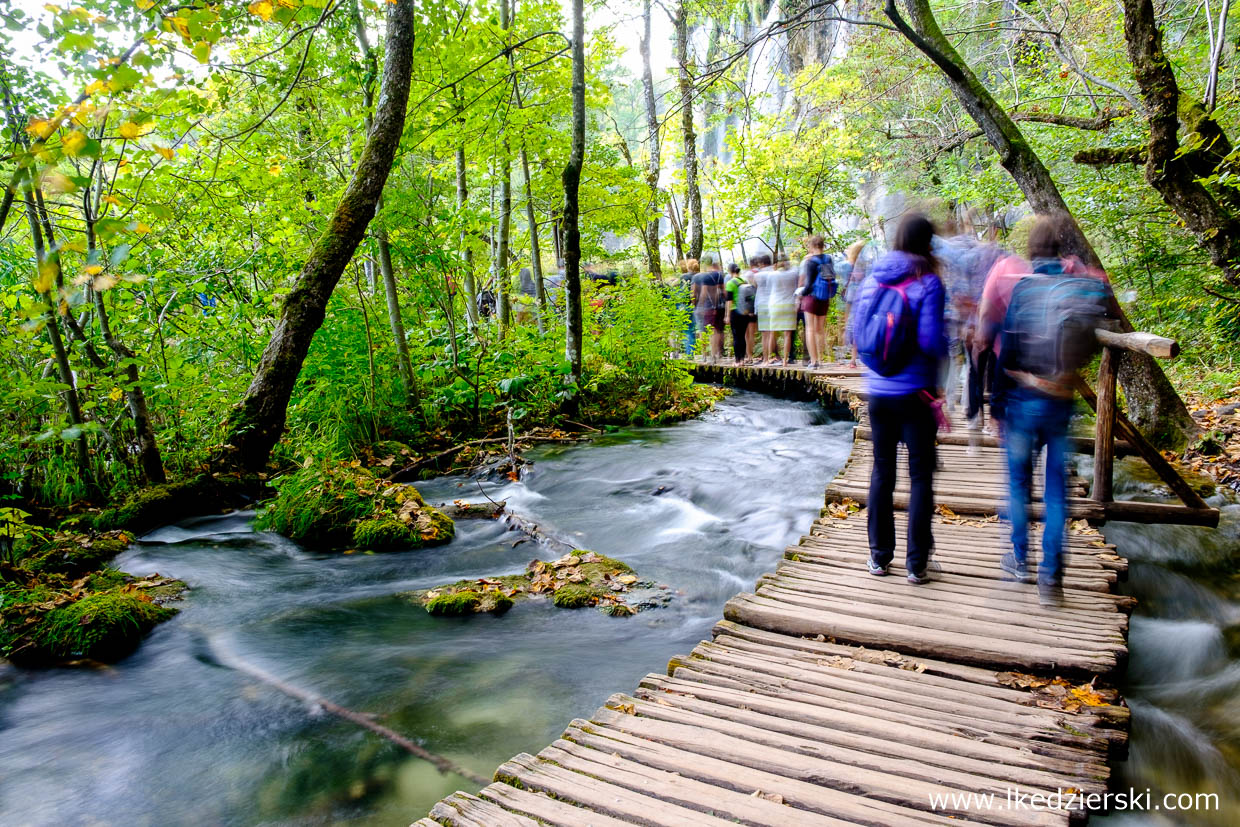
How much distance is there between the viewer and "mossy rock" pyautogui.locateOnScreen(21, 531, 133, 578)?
234 inches

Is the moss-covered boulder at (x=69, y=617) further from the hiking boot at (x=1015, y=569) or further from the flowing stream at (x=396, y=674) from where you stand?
the hiking boot at (x=1015, y=569)

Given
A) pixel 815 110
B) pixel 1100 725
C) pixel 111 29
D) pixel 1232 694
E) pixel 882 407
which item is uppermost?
pixel 815 110

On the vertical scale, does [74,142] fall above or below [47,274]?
above

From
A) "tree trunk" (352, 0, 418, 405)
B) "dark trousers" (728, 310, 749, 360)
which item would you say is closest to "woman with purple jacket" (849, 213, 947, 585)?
"tree trunk" (352, 0, 418, 405)

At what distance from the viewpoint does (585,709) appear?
435 cm

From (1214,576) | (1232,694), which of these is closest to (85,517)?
(1232,694)

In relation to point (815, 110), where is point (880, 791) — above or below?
below

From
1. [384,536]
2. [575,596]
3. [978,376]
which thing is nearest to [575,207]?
[384,536]

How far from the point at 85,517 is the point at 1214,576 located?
33.6ft

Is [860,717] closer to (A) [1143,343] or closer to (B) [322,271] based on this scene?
(A) [1143,343]

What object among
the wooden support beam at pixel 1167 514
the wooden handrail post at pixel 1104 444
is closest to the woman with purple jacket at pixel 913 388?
the wooden handrail post at pixel 1104 444

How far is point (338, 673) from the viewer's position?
4.75 m

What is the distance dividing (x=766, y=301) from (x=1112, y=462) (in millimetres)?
8286

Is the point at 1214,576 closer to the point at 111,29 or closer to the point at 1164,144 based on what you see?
the point at 1164,144
